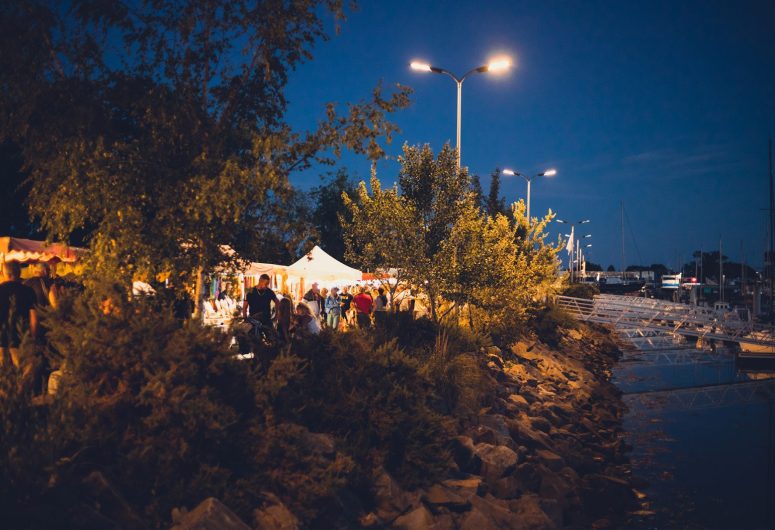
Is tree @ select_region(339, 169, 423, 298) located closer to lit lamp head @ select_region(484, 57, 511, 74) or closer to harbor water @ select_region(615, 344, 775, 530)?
lit lamp head @ select_region(484, 57, 511, 74)

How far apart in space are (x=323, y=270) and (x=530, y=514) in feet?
53.3

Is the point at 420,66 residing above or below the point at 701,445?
above

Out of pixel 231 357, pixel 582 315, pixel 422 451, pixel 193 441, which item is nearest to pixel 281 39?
pixel 231 357

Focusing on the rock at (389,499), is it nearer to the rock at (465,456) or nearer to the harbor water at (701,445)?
the rock at (465,456)

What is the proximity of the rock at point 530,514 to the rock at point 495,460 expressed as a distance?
569 mm

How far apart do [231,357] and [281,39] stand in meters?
4.53

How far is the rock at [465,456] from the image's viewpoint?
33.2ft

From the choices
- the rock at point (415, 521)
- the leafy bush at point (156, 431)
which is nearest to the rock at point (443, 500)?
the rock at point (415, 521)

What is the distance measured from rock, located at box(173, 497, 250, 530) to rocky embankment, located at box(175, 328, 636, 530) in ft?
0.04

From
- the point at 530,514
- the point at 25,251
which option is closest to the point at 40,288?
the point at 25,251

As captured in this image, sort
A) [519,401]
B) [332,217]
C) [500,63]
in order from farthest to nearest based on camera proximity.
Result: 1. [332,217]
2. [500,63]
3. [519,401]

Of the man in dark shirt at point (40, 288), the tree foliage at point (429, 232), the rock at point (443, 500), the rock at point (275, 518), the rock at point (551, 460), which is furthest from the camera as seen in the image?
the tree foliage at point (429, 232)

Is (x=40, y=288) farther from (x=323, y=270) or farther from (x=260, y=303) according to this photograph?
(x=323, y=270)

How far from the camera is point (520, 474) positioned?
430 inches
